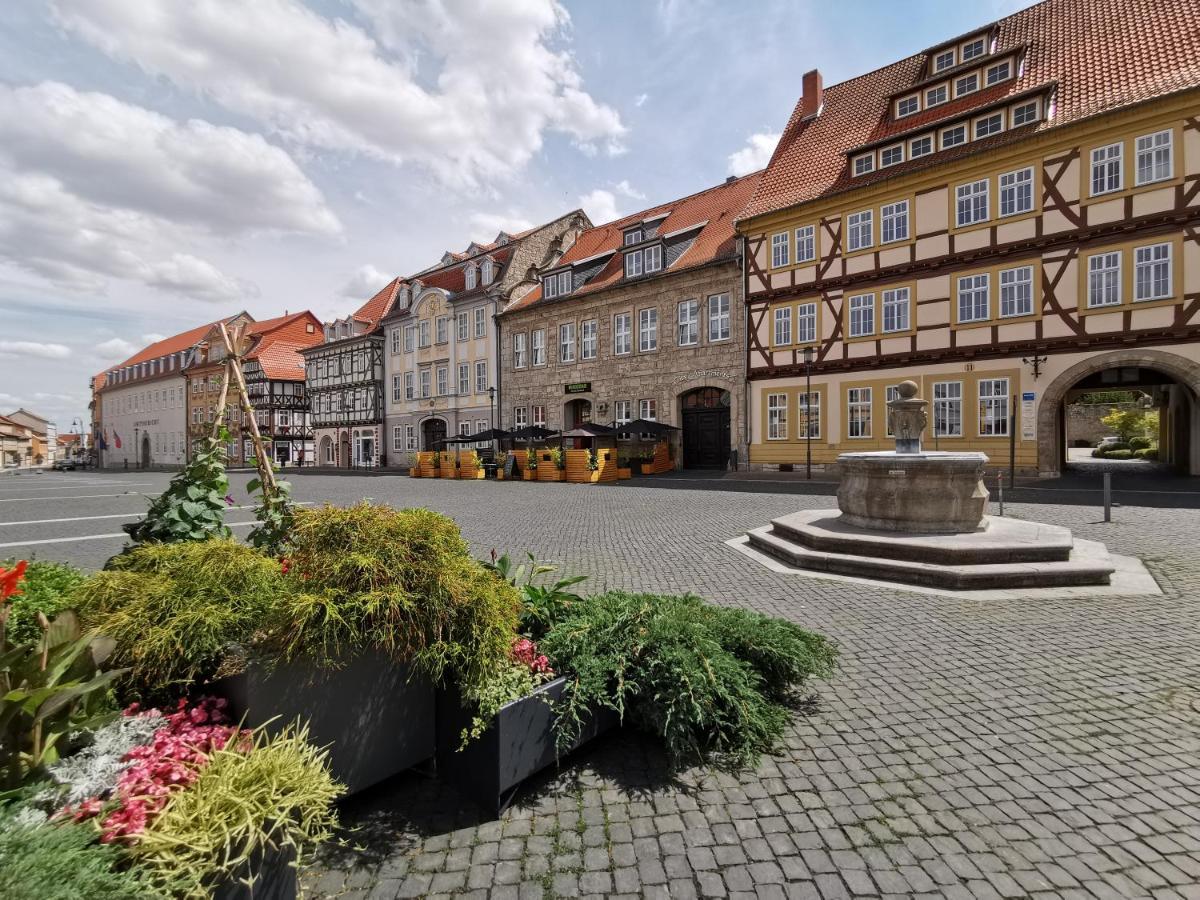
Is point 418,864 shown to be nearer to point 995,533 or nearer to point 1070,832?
point 1070,832

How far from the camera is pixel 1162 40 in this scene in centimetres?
1645

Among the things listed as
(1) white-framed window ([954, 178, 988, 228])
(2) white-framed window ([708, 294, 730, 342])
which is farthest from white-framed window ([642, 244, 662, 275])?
(1) white-framed window ([954, 178, 988, 228])

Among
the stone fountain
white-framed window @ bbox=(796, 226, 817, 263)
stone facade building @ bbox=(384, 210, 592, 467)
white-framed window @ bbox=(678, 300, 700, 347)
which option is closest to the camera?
the stone fountain

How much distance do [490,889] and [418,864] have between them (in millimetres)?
346

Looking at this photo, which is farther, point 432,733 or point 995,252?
point 995,252

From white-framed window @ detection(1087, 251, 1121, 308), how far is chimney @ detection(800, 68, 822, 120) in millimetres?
12977

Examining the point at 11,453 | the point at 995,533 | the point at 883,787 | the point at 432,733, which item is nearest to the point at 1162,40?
the point at 995,533

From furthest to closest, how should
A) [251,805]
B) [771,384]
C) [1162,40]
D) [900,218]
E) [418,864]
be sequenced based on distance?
[771,384]
[900,218]
[1162,40]
[418,864]
[251,805]

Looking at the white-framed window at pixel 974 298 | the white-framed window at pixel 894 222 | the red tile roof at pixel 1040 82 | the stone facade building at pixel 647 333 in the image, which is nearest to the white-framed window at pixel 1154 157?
the red tile roof at pixel 1040 82

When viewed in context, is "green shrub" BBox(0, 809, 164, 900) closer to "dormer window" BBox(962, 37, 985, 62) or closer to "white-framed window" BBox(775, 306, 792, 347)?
"white-framed window" BBox(775, 306, 792, 347)

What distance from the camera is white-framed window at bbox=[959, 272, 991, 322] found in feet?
57.9

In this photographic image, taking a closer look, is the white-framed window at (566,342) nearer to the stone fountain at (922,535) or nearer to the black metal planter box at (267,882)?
the stone fountain at (922,535)

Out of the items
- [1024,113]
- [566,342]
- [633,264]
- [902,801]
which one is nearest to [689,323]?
[633,264]

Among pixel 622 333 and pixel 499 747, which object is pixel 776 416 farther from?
pixel 499 747
